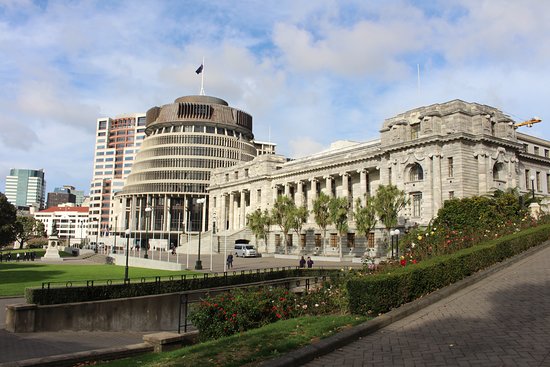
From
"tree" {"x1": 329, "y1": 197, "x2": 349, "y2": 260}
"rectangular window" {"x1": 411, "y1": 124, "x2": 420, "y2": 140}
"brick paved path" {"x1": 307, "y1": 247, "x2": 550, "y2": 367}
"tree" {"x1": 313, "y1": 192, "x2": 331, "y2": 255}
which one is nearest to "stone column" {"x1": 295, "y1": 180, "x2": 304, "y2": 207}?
"tree" {"x1": 313, "y1": 192, "x2": 331, "y2": 255}

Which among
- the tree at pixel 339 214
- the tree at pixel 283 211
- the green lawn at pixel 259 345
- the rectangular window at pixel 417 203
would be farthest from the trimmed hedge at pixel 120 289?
the tree at pixel 283 211

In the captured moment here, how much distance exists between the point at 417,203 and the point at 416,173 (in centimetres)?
388

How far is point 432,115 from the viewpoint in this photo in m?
53.1

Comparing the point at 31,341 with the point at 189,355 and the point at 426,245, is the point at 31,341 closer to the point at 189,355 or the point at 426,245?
the point at 189,355

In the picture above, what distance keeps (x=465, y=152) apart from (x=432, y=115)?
586cm

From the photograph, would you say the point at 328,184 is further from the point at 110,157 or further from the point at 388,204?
the point at 110,157

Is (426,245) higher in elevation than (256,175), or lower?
lower

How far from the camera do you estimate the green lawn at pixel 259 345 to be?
9.63 metres

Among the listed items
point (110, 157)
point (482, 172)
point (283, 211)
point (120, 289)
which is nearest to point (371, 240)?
point (283, 211)

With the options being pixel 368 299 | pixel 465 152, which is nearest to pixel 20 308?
pixel 368 299

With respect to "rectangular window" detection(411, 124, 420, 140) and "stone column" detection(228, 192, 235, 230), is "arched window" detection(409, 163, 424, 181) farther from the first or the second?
"stone column" detection(228, 192, 235, 230)

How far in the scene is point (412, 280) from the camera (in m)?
14.1

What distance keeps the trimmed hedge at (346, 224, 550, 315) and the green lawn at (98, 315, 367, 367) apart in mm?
667

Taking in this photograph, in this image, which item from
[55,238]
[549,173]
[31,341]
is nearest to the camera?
[31,341]
